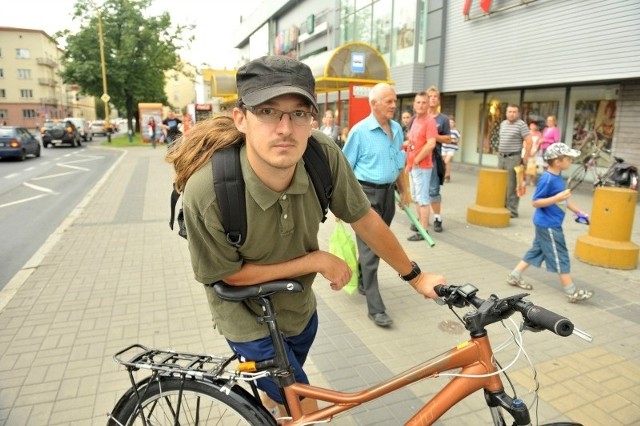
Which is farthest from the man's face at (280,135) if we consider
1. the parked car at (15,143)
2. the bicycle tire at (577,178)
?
the parked car at (15,143)

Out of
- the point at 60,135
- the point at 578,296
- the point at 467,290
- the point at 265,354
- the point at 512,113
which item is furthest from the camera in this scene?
the point at 60,135

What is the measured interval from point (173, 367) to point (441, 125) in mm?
6452

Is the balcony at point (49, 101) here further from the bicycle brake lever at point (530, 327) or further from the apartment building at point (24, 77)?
the bicycle brake lever at point (530, 327)

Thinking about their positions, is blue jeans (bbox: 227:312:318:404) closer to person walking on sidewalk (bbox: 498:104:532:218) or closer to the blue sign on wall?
person walking on sidewalk (bbox: 498:104:532:218)

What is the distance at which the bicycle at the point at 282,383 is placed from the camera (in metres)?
1.69

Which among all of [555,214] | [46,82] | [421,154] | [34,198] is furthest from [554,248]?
[46,82]

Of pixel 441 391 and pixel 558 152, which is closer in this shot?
pixel 441 391

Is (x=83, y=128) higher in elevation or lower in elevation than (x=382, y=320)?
higher

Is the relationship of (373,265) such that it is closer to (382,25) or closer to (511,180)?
(511,180)

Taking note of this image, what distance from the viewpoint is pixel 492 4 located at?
43.2ft

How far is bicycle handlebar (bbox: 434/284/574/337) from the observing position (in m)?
1.46

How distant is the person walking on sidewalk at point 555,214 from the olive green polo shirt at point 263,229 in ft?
10.0

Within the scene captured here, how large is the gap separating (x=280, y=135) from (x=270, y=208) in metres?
0.29

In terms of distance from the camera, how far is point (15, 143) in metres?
19.4
